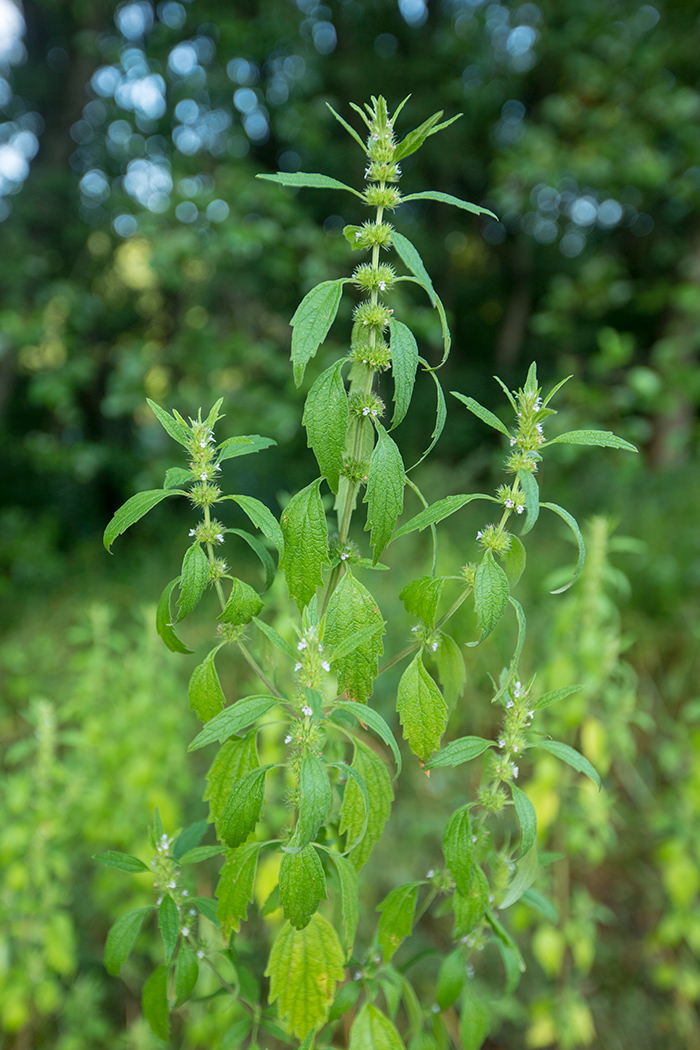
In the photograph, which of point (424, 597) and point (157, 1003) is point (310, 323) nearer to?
point (424, 597)

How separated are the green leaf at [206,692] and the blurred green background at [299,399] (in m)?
0.91

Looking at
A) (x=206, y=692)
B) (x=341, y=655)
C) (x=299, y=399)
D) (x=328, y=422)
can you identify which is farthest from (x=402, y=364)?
(x=299, y=399)

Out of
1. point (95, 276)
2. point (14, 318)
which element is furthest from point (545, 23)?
point (14, 318)

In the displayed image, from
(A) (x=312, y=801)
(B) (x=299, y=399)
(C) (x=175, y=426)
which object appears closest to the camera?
(A) (x=312, y=801)

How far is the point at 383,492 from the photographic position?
688 millimetres

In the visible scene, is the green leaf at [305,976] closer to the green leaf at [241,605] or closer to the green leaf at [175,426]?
the green leaf at [241,605]

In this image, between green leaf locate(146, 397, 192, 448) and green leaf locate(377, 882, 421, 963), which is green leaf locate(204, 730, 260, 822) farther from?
green leaf locate(146, 397, 192, 448)

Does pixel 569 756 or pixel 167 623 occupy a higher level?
pixel 167 623

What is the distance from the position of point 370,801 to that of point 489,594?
11.4 inches

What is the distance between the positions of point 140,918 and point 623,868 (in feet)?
6.81

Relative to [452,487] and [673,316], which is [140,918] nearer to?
→ [452,487]

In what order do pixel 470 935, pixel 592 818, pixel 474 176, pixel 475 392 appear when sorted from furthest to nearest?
pixel 475 392 → pixel 474 176 → pixel 592 818 → pixel 470 935

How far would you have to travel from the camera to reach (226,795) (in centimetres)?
79

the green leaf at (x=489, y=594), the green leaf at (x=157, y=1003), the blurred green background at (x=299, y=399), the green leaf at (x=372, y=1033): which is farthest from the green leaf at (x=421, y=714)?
the blurred green background at (x=299, y=399)
